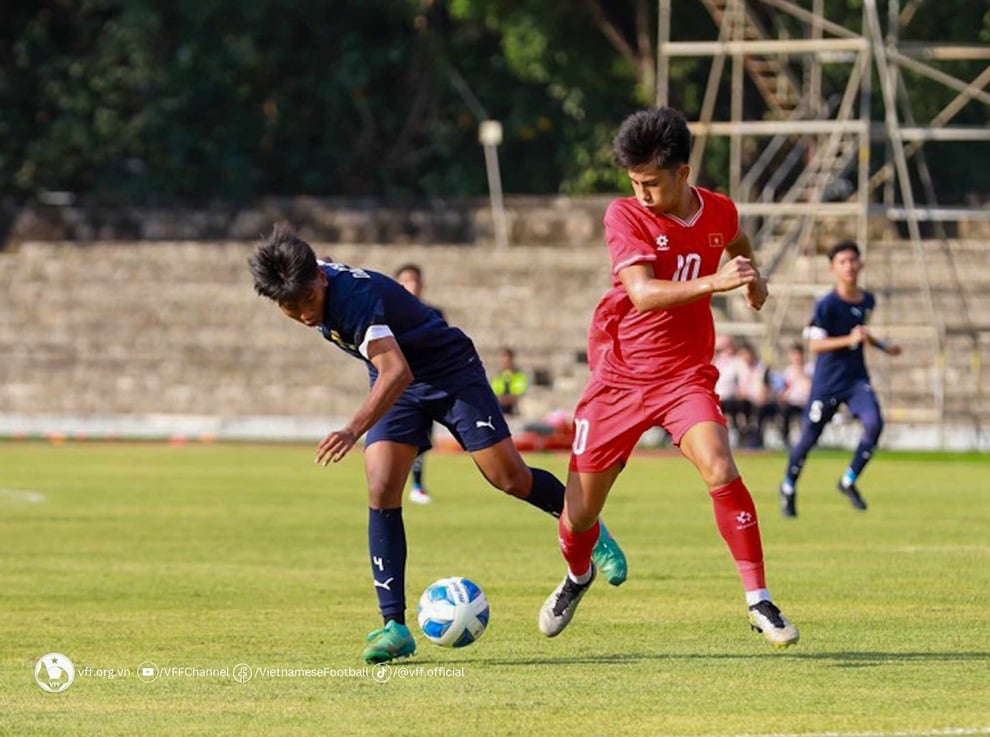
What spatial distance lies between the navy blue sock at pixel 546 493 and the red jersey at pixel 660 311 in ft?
3.10

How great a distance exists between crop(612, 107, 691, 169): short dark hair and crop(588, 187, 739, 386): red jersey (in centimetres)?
33

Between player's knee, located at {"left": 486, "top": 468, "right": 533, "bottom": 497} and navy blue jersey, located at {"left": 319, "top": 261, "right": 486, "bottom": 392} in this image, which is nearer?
navy blue jersey, located at {"left": 319, "top": 261, "right": 486, "bottom": 392}

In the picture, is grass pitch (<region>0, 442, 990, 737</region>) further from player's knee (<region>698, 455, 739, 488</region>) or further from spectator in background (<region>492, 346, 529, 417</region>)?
spectator in background (<region>492, 346, 529, 417</region>)

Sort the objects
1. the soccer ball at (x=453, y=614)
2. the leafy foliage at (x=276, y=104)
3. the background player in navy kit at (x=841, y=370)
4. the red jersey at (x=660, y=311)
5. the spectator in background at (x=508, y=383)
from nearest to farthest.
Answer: the red jersey at (x=660, y=311) → the soccer ball at (x=453, y=614) → the background player in navy kit at (x=841, y=370) → the spectator in background at (x=508, y=383) → the leafy foliage at (x=276, y=104)

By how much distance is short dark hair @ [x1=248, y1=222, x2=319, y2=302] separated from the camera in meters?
10.2

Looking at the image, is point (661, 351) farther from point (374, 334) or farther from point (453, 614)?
point (453, 614)

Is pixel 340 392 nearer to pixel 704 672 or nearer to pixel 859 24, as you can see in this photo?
pixel 859 24

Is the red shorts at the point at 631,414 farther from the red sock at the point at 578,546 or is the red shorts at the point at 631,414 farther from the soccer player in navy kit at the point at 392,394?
the soccer player in navy kit at the point at 392,394

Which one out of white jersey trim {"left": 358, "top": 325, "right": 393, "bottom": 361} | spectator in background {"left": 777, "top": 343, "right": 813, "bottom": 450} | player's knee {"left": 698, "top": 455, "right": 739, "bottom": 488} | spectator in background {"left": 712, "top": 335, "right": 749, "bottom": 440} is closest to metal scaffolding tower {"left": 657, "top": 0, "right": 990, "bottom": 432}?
spectator in background {"left": 712, "top": 335, "right": 749, "bottom": 440}

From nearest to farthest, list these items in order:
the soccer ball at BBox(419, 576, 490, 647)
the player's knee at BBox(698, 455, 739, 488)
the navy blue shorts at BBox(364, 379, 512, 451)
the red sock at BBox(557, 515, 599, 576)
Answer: the player's knee at BBox(698, 455, 739, 488), the soccer ball at BBox(419, 576, 490, 647), the navy blue shorts at BBox(364, 379, 512, 451), the red sock at BBox(557, 515, 599, 576)

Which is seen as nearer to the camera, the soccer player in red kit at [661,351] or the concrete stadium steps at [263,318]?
the soccer player in red kit at [661,351]

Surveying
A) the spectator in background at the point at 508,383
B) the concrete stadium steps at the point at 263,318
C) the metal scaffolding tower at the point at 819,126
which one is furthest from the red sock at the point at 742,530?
the concrete stadium steps at the point at 263,318

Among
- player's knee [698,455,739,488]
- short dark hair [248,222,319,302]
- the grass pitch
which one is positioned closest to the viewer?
the grass pitch

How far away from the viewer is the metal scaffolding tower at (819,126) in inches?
1513
